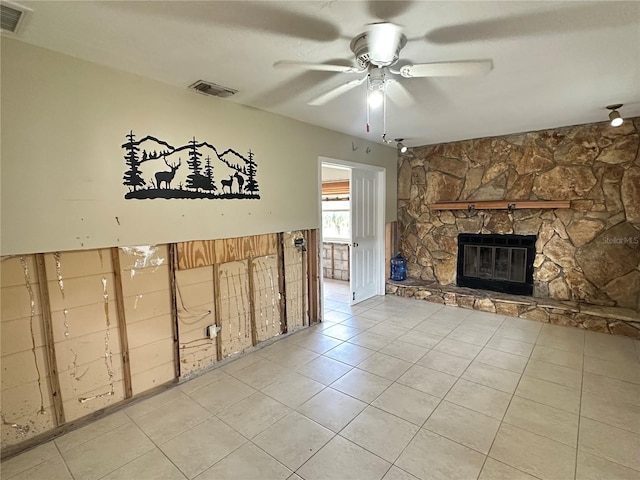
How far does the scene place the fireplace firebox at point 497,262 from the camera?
425 centimetres

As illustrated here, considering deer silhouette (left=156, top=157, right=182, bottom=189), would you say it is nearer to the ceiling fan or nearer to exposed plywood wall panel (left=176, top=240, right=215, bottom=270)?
exposed plywood wall panel (left=176, top=240, right=215, bottom=270)

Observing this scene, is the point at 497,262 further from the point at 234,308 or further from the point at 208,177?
the point at 208,177

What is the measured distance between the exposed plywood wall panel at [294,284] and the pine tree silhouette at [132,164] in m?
1.58

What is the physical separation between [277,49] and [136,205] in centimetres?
153

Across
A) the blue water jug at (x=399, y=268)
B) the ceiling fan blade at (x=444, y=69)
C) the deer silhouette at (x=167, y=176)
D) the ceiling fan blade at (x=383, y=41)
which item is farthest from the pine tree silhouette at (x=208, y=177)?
the blue water jug at (x=399, y=268)

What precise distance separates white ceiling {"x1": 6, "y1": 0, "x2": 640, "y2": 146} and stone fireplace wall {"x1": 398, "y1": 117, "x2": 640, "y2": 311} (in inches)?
39.9

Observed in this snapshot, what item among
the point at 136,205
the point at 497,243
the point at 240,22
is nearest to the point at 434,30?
the point at 240,22

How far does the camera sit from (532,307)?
395cm

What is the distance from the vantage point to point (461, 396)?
Answer: 241 cm

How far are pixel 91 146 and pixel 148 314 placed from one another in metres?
1.31

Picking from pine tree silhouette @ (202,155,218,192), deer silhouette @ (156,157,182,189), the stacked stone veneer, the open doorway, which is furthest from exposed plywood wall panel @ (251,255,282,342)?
the stacked stone veneer

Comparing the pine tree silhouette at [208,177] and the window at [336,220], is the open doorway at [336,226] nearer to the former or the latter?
the window at [336,220]

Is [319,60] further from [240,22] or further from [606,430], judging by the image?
[606,430]

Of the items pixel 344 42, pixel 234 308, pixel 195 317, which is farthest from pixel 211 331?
pixel 344 42
